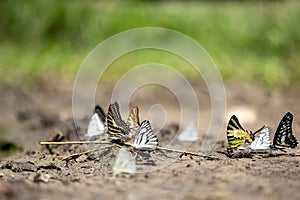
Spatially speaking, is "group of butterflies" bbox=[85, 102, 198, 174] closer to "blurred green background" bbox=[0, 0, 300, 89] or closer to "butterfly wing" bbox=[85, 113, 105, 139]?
"butterfly wing" bbox=[85, 113, 105, 139]

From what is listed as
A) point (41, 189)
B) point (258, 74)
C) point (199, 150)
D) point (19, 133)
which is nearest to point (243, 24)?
point (258, 74)

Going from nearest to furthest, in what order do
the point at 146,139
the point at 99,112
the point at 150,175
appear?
the point at 150,175
the point at 146,139
the point at 99,112

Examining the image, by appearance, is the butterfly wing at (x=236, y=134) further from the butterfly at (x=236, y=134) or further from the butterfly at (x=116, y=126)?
the butterfly at (x=116, y=126)

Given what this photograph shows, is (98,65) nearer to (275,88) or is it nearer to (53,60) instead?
(53,60)

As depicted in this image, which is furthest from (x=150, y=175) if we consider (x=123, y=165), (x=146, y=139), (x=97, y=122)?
(x=97, y=122)

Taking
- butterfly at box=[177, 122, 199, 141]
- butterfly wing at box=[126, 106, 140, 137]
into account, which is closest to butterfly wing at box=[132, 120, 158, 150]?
butterfly wing at box=[126, 106, 140, 137]

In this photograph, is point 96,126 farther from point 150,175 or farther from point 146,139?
point 150,175

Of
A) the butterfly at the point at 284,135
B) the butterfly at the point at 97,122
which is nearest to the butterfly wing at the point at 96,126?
the butterfly at the point at 97,122
